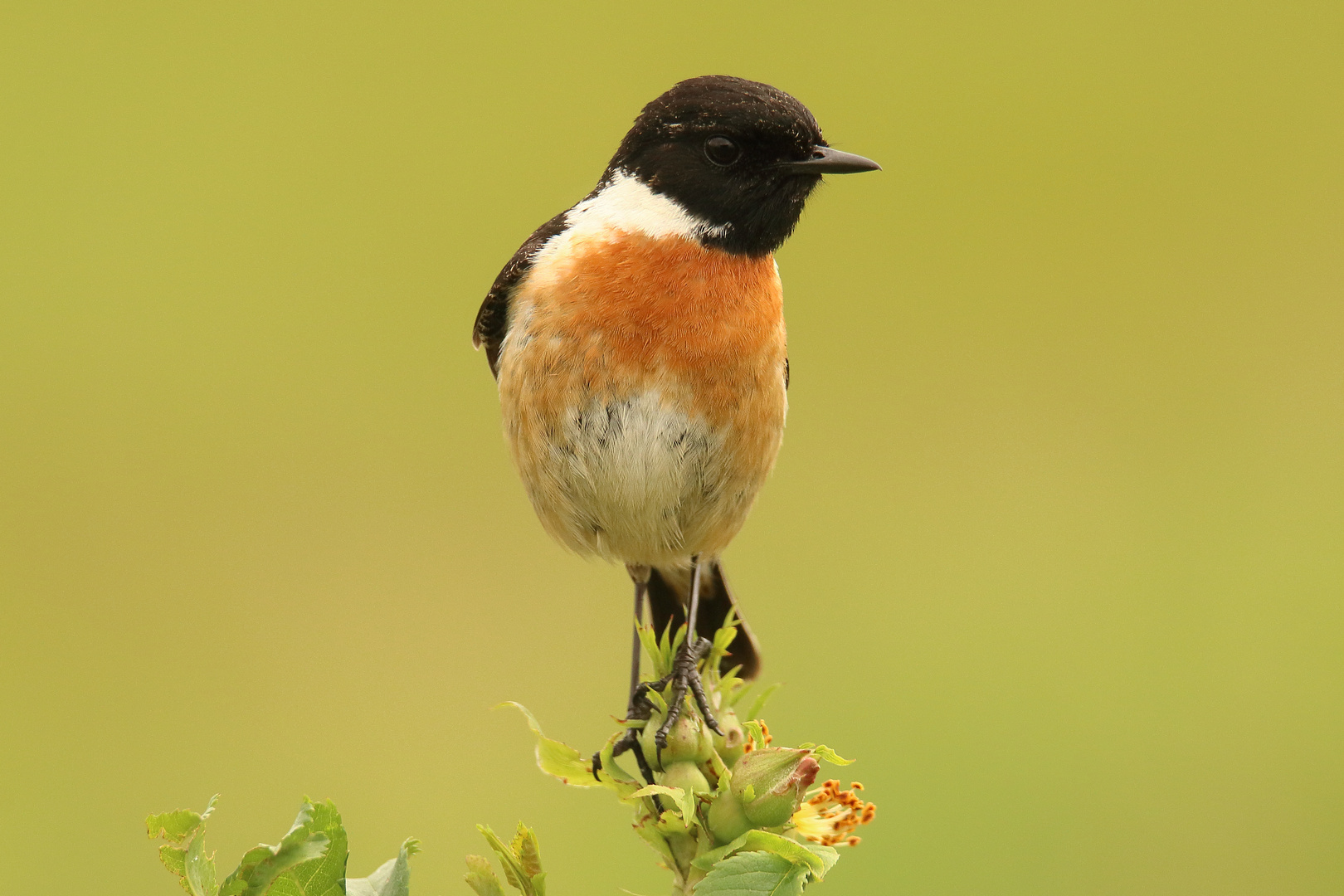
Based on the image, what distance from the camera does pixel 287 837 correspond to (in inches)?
52.9

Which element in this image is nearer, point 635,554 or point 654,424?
point 654,424

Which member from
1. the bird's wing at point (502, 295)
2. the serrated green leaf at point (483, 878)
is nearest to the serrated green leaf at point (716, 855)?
the serrated green leaf at point (483, 878)

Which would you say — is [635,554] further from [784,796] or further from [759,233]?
[784,796]

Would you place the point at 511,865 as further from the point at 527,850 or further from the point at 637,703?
the point at 637,703

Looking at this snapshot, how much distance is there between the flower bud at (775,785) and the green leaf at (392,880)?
1.18ft

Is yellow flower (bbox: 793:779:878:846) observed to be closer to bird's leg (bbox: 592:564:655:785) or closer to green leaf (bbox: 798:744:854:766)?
green leaf (bbox: 798:744:854:766)

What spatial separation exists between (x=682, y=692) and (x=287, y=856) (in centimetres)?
68

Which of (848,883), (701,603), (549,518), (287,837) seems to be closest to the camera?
(287,837)

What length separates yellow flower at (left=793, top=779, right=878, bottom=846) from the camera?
188cm

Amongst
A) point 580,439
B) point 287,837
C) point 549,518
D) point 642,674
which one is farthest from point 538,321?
point 287,837

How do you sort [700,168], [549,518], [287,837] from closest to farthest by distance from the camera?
[287,837] → [700,168] → [549,518]

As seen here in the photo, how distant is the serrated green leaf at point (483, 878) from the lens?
163cm

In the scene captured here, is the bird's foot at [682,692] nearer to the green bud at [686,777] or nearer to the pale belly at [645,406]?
the green bud at [686,777]

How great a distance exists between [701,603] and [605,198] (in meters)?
1.19
